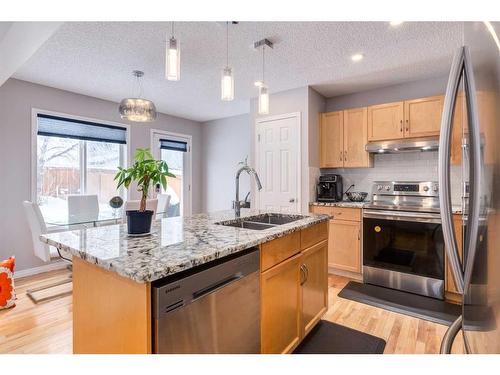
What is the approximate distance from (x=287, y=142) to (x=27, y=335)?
10.9ft

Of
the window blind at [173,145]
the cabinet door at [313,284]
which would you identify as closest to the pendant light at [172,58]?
the cabinet door at [313,284]

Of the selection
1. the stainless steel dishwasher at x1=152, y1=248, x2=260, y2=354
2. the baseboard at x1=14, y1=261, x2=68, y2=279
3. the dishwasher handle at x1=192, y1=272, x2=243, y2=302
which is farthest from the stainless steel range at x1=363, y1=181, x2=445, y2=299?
A: the baseboard at x1=14, y1=261, x2=68, y2=279

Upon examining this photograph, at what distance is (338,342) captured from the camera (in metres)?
1.98

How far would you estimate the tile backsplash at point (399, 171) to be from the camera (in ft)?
10.6

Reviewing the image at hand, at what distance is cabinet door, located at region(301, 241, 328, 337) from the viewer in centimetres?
184

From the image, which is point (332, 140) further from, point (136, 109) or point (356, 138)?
point (136, 109)

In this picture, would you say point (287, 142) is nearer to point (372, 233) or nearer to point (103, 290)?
point (372, 233)

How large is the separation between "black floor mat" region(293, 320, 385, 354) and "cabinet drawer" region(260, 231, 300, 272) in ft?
2.43

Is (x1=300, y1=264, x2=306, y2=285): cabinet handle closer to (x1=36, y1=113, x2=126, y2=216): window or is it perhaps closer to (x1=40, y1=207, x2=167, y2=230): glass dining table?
(x1=40, y1=207, x2=167, y2=230): glass dining table

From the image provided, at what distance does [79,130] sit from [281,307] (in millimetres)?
3914

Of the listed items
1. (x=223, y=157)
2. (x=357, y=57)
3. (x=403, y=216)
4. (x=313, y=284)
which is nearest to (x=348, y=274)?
(x=403, y=216)

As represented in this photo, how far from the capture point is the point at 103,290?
1.07 meters

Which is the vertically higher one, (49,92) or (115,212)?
(49,92)

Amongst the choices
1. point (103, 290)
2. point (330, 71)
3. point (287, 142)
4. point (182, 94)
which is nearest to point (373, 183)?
point (287, 142)
